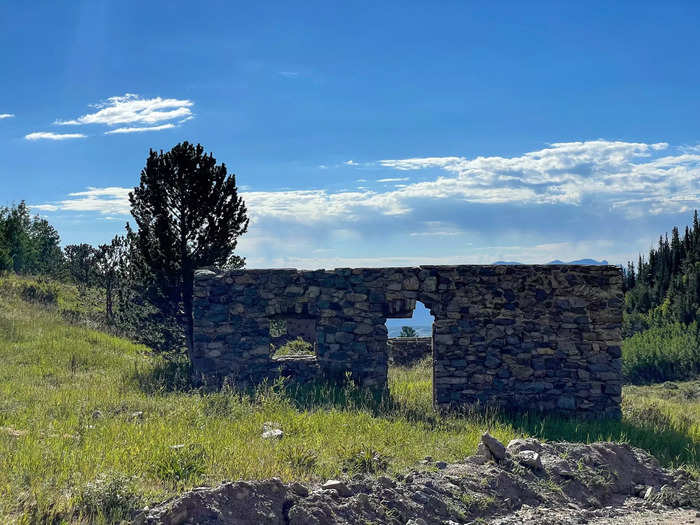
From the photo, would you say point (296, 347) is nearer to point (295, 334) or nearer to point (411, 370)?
point (295, 334)

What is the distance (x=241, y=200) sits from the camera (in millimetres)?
16281

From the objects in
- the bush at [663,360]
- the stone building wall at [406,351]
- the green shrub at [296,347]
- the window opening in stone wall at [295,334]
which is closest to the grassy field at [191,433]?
the stone building wall at [406,351]

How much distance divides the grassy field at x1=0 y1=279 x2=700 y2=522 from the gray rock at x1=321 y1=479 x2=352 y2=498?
1.38 feet

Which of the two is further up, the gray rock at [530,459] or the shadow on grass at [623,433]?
the gray rock at [530,459]

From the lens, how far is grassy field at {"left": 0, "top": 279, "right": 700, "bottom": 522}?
18.0 feet

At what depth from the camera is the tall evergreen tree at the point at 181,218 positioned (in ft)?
51.5

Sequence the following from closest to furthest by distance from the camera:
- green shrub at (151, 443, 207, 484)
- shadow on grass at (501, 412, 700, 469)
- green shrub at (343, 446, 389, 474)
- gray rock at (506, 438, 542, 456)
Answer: green shrub at (151, 443, 207, 484)
green shrub at (343, 446, 389, 474)
gray rock at (506, 438, 542, 456)
shadow on grass at (501, 412, 700, 469)

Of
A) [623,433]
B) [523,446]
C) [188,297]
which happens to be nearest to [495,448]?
[523,446]

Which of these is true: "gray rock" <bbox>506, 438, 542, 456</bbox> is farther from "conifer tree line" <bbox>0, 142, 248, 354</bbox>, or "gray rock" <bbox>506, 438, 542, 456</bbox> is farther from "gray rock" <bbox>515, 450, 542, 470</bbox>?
"conifer tree line" <bbox>0, 142, 248, 354</bbox>

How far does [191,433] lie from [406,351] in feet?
39.5

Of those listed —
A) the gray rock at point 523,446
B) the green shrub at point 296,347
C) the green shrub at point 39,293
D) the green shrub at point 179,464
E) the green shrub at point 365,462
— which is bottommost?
the green shrub at point 296,347

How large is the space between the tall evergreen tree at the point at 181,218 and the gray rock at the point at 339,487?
1084cm

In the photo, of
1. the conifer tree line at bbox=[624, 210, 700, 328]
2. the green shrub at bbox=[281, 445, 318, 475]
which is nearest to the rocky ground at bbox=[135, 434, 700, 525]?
the green shrub at bbox=[281, 445, 318, 475]

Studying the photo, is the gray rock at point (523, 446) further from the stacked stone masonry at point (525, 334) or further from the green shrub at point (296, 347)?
the green shrub at point (296, 347)
